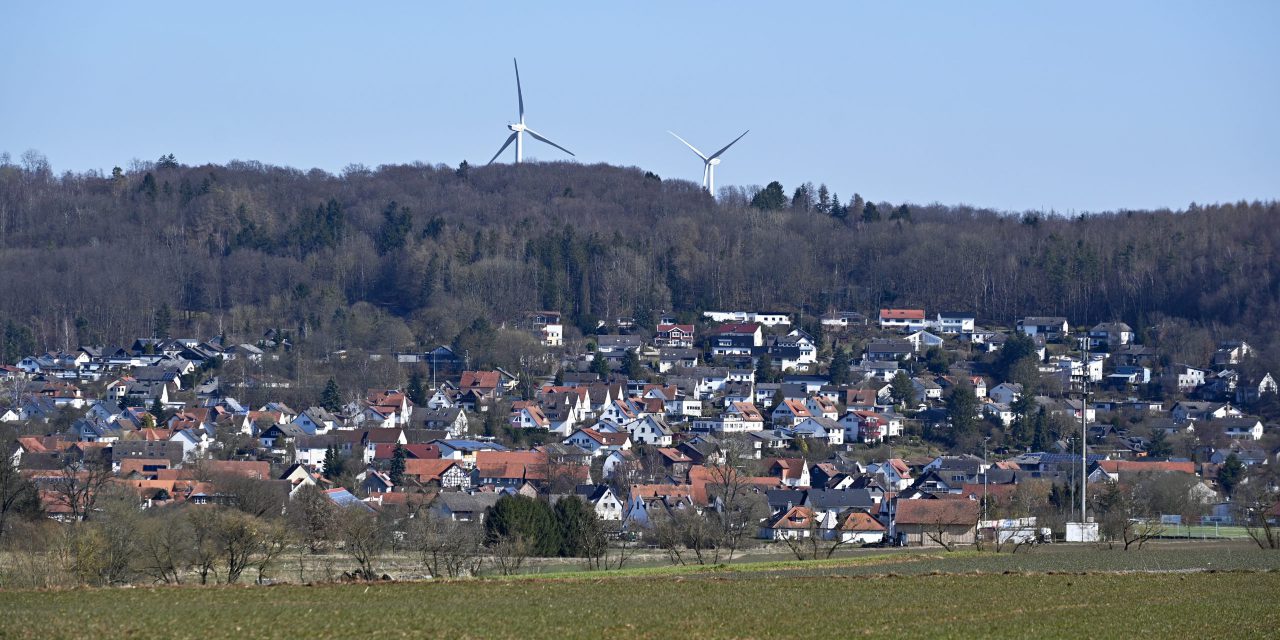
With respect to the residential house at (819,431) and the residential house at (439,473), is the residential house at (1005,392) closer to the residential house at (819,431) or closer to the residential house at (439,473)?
the residential house at (819,431)

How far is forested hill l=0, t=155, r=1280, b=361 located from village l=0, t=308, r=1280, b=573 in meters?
3.68

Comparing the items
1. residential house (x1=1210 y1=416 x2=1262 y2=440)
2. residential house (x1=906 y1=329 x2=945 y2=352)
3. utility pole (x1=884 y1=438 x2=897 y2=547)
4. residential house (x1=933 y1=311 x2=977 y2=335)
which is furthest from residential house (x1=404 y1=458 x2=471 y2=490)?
residential house (x1=933 y1=311 x2=977 y2=335)

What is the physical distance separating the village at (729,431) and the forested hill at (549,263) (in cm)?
368

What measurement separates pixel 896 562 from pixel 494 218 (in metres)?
79.7

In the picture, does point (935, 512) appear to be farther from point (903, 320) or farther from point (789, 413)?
point (903, 320)

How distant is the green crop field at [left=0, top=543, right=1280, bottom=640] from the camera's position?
18234mm

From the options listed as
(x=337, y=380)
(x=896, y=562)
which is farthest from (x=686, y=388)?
(x=896, y=562)

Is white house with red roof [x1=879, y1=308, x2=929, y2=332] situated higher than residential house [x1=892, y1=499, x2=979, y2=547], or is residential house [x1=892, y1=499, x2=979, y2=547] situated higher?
white house with red roof [x1=879, y1=308, x2=929, y2=332]

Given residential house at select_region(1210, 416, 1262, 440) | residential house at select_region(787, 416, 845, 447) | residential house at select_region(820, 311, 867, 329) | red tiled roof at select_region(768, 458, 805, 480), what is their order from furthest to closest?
1. residential house at select_region(820, 311, 867, 329)
2. residential house at select_region(787, 416, 845, 447)
3. residential house at select_region(1210, 416, 1262, 440)
4. red tiled roof at select_region(768, 458, 805, 480)

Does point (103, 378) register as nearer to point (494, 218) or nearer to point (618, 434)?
point (618, 434)

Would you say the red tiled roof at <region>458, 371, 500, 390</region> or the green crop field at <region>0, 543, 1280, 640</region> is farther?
the red tiled roof at <region>458, 371, 500, 390</region>

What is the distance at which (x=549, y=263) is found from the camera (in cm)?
9425

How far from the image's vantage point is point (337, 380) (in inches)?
3012

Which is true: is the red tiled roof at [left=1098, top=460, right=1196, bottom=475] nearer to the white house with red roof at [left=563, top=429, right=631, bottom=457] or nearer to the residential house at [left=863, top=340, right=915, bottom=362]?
the white house with red roof at [left=563, top=429, right=631, bottom=457]
